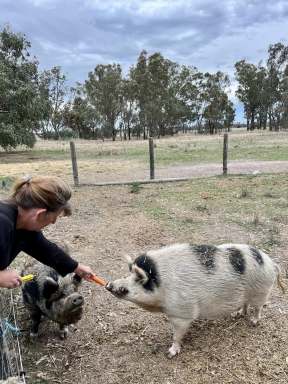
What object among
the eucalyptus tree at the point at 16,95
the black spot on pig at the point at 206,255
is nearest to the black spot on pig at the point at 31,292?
the black spot on pig at the point at 206,255

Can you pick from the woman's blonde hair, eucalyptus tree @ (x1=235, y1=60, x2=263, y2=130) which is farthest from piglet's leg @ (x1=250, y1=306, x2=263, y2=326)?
eucalyptus tree @ (x1=235, y1=60, x2=263, y2=130)

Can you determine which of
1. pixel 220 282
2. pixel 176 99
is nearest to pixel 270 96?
pixel 176 99

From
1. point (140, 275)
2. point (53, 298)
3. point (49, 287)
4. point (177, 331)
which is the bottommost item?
point (177, 331)

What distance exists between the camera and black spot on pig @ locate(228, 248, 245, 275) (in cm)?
354

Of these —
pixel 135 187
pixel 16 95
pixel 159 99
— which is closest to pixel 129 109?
pixel 159 99

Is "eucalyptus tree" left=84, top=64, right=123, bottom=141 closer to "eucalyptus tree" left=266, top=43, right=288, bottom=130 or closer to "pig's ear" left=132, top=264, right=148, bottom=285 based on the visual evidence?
"eucalyptus tree" left=266, top=43, right=288, bottom=130

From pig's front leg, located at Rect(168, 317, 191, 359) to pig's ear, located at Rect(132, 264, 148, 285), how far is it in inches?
15.2

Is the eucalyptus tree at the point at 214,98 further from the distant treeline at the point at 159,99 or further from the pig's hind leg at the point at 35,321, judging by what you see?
the pig's hind leg at the point at 35,321

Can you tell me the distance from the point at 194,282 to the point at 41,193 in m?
1.41

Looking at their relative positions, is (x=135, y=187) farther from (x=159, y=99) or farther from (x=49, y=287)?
(x=159, y=99)

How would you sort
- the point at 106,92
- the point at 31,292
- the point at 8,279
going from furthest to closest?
the point at 106,92
the point at 31,292
the point at 8,279

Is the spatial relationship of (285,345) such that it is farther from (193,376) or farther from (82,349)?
(82,349)

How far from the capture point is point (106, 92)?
49000 millimetres

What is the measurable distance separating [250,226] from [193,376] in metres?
3.81
